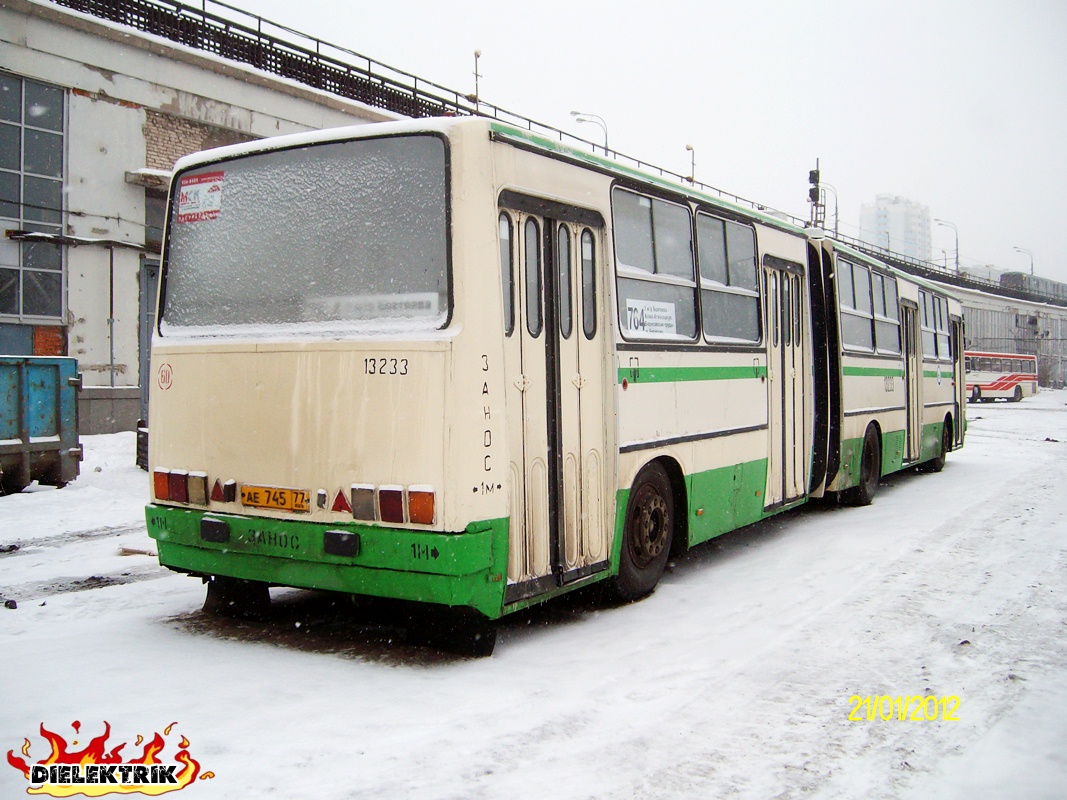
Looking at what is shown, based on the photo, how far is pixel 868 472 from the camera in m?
12.1

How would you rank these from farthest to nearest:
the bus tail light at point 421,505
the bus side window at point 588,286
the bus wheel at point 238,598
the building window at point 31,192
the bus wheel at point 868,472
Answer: the building window at point 31,192 → the bus wheel at point 868,472 → the bus side window at point 588,286 → the bus wheel at point 238,598 → the bus tail light at point 421,505

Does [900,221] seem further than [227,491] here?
Yes

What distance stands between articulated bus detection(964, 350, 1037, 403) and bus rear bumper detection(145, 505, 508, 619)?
50732 mm

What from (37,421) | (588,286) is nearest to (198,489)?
(588,286)

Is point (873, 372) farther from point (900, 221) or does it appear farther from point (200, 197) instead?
point (900, 221)

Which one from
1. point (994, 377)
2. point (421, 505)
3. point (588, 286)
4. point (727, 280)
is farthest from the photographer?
point (994, 377)

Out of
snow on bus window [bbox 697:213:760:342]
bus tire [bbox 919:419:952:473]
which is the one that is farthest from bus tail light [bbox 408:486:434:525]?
bus tire [bbox 919:419:952:473]

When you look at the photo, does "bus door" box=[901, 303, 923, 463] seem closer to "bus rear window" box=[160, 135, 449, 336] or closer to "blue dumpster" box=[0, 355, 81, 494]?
"bus rear window" box=[160, 135, 449, 336]

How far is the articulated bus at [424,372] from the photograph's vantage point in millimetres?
5051

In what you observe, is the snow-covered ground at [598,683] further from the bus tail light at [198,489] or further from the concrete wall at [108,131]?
the concrete wall at [108,131]

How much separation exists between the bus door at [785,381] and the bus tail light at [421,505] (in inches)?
200

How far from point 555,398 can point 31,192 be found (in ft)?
52.0

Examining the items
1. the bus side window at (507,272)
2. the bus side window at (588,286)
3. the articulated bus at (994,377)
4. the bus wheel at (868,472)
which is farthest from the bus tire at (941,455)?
the articulated bus at (994,377)

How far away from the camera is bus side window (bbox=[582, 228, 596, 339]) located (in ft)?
20.4
